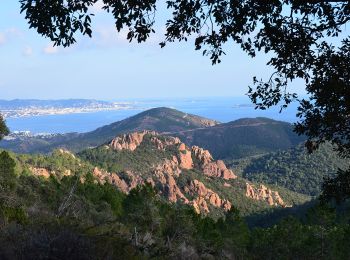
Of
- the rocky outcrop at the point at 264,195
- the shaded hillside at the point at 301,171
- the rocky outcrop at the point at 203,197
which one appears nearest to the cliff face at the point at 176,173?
the rocky outcrop at the point at 203,197

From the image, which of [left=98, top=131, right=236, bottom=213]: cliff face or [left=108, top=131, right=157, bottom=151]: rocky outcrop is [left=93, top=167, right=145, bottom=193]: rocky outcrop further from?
[left=108, top=131, right=157, bottom=151]: rocky outcrop

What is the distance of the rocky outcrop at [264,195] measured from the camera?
463 feet

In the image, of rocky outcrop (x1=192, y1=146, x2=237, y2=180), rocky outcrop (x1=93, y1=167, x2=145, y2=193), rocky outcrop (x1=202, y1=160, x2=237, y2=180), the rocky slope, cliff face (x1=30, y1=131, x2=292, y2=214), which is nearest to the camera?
rocky outcrop (x1=93, y1=167, x2=145, y2=193)

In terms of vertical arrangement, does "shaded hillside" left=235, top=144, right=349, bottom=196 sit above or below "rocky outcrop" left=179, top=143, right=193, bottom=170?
below

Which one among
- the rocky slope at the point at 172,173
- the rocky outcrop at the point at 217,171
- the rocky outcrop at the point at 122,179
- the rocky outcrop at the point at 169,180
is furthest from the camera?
the rocky outcrop at the point at 217,171

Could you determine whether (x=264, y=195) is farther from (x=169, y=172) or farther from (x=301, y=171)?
(x=301, y=171)

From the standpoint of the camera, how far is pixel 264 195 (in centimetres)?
14275

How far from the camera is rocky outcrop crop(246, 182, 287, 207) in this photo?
141000mm

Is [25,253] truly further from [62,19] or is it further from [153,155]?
[153,155]

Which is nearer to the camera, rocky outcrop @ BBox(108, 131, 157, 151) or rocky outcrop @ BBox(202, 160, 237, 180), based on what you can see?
rocky outcrop @ BBox(202, 160, 237, 180)

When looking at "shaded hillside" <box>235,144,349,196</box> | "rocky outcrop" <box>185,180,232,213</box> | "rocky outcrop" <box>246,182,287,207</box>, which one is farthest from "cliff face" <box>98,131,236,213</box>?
"shaded hillside" <box>235,144,349,196</box>

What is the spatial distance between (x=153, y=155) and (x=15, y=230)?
522 ft

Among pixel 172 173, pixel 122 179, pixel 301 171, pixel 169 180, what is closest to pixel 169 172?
→ pixel 172 173

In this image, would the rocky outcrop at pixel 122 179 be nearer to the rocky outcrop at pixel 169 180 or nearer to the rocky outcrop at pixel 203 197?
the rocky outcrop at pixel 169 180
